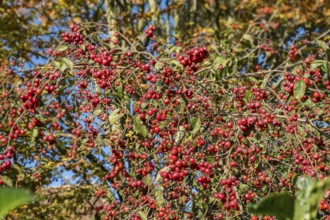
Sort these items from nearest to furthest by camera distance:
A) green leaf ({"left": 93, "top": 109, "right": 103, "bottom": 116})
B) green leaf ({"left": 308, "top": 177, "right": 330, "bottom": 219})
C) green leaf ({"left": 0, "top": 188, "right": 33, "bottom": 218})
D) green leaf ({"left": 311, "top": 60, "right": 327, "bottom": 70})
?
green leaf ({"left": 0, "top": 188, "right": 33, "bottom": 218})
green leaf ({"left": 308, "top": 177, "right": 330, "bottom": 219})
green leaf ({"left": 93, "top": 109, "right": 103, "bottom": 116})
green leaf ({"left": 311, "top": 60, "right": 327, "bottom": 70})

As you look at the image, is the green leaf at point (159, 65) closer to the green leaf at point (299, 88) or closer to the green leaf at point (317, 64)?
the green leaf at point (299, 88)

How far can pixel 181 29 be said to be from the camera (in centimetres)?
866

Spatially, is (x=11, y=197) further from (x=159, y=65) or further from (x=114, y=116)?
(x=159, y=65)

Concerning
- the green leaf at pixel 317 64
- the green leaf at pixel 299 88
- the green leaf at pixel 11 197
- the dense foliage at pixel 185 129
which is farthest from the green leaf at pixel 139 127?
the green leaf at pixel 11 197

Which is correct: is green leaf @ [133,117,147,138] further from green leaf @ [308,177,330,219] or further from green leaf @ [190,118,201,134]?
green leaf @ [308,177,330,219]

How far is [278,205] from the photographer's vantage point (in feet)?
3.80

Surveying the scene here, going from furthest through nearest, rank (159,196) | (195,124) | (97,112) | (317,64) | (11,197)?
(317,64), (97,112), (159,196), (195,124), (11,197)

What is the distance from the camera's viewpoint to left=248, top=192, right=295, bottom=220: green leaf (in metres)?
1.14

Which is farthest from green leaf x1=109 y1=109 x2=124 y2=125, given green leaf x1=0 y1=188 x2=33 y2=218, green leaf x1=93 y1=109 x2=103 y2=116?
green leaf x1=0 y1=188 x2=33 y2=218

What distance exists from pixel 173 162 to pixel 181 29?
5976mm

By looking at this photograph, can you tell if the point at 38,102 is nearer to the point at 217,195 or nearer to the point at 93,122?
the point at 93,122

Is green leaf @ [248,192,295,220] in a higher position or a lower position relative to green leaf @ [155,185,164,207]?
lower

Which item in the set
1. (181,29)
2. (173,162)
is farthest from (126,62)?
(181,29)

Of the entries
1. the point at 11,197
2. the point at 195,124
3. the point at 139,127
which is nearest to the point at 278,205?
the point at 11,197
